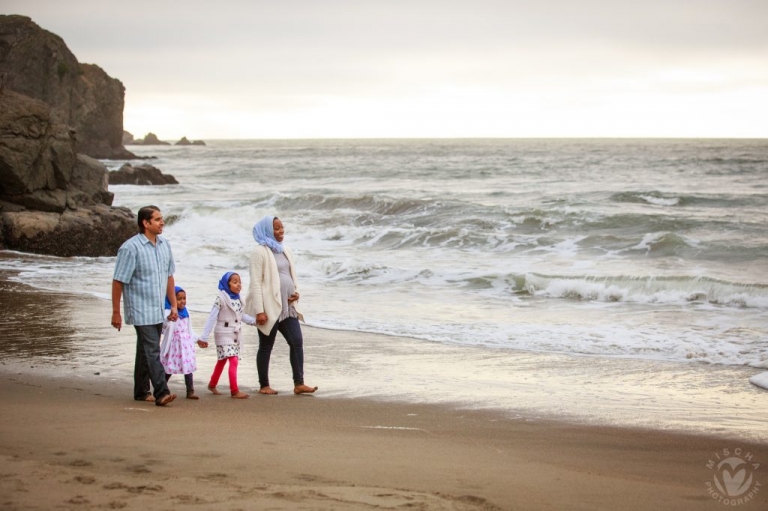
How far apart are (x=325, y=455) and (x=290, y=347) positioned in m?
2.21

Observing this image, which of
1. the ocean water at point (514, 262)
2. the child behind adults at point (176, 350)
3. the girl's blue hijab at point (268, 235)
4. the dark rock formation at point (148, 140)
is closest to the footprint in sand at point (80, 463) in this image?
the child behind adults at point (176, 350)

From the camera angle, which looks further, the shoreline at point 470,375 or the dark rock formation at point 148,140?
the dark rock formation at point 148,140

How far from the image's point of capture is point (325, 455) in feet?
16.8

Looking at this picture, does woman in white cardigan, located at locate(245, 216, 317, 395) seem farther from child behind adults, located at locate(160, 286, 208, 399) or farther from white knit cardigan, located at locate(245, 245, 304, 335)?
child behind adults, located at locate(160, 286, 208, 399)

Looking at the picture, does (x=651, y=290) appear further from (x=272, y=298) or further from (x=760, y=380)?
(x=272, y=298)

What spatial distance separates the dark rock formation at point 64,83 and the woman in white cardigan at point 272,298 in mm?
43382

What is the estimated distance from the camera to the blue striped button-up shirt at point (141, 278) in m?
6.19

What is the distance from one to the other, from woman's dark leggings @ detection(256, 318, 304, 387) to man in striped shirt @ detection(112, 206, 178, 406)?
0.98 meters

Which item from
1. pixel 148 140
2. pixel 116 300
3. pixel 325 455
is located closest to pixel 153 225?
pixel 116 300

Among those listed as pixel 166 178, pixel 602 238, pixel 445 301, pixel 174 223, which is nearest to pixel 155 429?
pixel 445 301

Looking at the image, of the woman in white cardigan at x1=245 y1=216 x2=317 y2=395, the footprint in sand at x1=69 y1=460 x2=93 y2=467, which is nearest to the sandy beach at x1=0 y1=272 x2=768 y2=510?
the footprint in sand at x1=69 y1=460 x2=93 y2=467

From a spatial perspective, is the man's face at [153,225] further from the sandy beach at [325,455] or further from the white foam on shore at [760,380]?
the white foam on shore at [760,380]

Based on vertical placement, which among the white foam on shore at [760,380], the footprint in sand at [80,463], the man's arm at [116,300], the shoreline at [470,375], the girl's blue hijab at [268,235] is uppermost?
the girl's blue hijab at [268,235]

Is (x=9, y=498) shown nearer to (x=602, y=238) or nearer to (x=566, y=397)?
(x=566, y=397)
